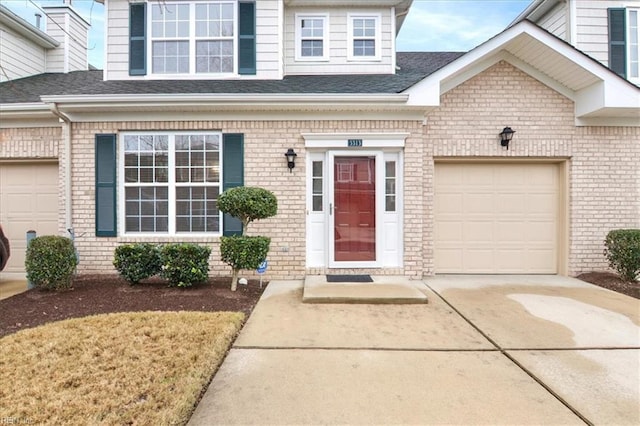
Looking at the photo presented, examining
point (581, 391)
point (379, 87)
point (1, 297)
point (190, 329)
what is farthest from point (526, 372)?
point (1, 297)

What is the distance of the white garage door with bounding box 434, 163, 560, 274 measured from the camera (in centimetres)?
639

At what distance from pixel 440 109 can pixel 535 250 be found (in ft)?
10.7

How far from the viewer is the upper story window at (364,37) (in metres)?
7.30

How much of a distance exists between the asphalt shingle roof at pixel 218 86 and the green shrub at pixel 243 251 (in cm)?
268

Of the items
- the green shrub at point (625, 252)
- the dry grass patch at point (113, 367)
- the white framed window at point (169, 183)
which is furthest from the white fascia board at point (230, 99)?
the green shrub at point (625, 252)

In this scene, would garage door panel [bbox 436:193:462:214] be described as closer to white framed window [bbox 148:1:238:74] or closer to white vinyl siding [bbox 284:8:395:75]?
white vinyl siding [bbox 284:8:395:75]

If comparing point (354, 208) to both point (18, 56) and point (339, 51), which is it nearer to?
point (339, 51)

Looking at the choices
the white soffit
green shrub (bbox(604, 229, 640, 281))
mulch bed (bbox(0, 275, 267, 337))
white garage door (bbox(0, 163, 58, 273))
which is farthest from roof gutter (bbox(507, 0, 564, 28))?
white garage door (bbox(0, 163, 58, 273))

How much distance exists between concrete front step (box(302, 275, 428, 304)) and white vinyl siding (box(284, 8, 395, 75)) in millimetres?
4550

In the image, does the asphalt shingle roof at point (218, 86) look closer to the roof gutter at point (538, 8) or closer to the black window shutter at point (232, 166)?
the black window shutter at point (232, 166)

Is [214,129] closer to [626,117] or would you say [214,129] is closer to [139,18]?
[139,18]

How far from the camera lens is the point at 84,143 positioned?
19.3ft

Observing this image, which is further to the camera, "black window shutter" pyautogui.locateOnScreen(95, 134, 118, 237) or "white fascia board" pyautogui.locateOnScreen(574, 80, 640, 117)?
"black window shutter" pyautogui.locateOnScreen(95, 134, 118, 237)

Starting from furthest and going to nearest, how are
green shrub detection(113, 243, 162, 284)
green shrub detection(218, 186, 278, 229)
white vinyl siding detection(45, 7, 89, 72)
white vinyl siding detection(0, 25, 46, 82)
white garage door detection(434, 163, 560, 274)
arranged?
white vinyl siding detection(45, 7, 89, 72)
white vinyl siding detection(0, 25, 46, 82)
white garage door detection(434, 163, 560, 274)
green shrub detection(113, 243, 162, 284)
green shrub detection(218, 186, 278, 229)
